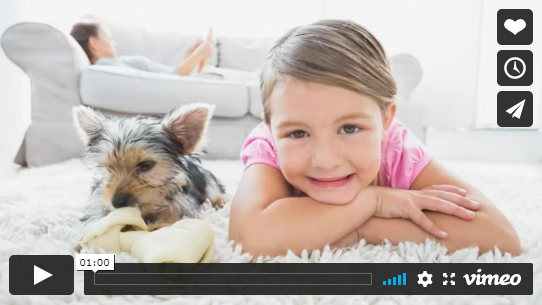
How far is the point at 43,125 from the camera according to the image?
6.65 ft

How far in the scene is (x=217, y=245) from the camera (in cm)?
70

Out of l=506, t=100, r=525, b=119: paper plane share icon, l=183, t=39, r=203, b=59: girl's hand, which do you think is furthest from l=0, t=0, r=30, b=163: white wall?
l=506, t=100, r=525, b=119: paper plane share icon

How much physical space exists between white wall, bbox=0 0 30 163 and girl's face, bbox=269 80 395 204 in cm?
298

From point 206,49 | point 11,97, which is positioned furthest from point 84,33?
point 11,97

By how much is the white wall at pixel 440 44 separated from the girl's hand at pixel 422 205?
3.10m

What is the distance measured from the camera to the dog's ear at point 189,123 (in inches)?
33.6

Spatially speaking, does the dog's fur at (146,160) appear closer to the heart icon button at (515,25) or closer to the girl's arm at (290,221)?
the girl's arm at (290,221)

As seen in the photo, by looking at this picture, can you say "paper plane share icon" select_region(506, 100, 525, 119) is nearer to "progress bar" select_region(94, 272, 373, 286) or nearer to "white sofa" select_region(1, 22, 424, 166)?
"progress bar" select_region(94, 272, 373, 286)

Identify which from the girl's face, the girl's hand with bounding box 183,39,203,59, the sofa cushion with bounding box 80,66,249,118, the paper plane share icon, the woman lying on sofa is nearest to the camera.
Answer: the girl's face

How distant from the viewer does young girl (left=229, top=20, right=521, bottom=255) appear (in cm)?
65

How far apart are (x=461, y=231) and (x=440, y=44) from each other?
3523 mm

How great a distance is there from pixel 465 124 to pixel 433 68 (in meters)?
0.61

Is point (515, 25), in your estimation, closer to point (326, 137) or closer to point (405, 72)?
point (326, 137)

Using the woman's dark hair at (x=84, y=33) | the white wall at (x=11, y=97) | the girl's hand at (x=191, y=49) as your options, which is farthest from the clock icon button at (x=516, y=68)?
the white wall at (x=11, y=97)
